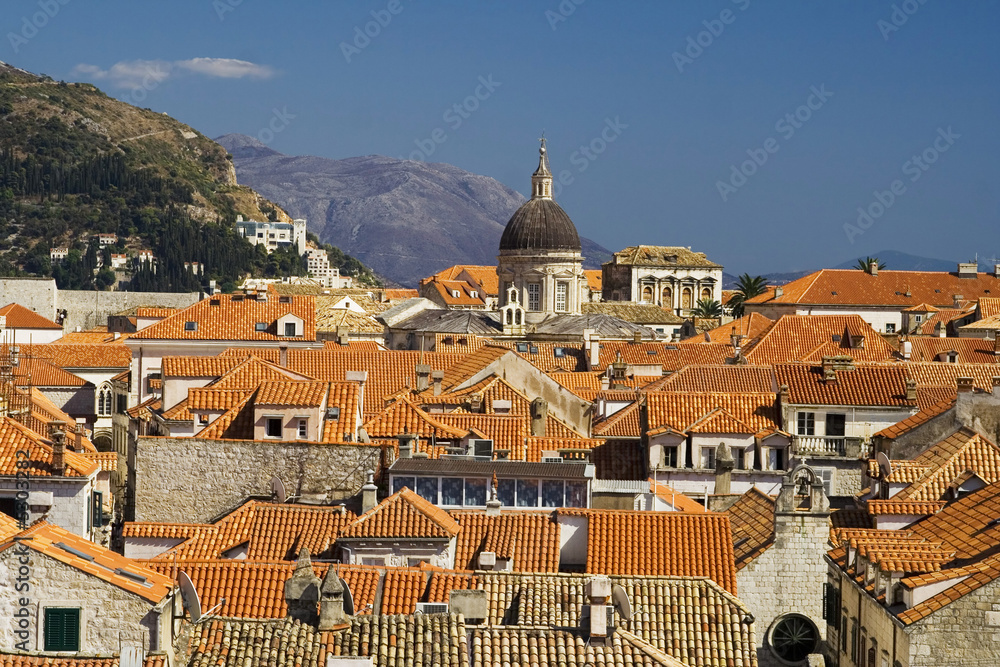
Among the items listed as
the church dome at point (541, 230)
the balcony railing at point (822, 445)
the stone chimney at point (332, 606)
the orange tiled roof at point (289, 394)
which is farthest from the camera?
the church dome at point (541, 230)

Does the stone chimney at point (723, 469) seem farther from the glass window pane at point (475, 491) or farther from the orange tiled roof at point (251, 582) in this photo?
the orange tiled roof at point (251, 582)

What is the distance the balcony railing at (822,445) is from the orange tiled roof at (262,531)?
54.6 ft

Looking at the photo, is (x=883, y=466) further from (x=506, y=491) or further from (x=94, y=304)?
(x=94, y=304)

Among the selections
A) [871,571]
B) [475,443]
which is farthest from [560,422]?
[871,571]

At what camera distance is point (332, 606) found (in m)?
18.0

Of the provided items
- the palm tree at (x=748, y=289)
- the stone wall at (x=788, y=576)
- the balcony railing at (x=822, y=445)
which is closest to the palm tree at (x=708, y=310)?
the palm tree at (x=748, y=289)

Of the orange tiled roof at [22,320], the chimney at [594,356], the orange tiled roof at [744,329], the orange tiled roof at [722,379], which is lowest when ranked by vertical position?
the orange tiled roof at [722,379]

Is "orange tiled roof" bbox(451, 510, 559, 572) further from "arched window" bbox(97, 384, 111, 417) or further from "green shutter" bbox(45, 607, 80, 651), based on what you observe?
"arched window" bbox(97, 384, 111, 417)

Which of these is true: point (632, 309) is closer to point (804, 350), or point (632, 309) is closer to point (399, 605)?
point (804, 350)

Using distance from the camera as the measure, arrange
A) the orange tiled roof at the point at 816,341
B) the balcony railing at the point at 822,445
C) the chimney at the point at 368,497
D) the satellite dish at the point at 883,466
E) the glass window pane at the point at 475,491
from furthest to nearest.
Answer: the orange tiled roof at the point at 816,341 < the balcony railing at the point at 822,445 < the satellite dish at the point at 883,466 < the glass window pane at the point at 475,491 < the chimney at the point at 368,497

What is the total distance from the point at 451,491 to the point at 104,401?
50914 millimetres

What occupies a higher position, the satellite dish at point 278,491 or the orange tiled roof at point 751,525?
the satellite dish at point 278,491

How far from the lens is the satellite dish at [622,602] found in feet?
65.3

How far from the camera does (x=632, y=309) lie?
441 feet
